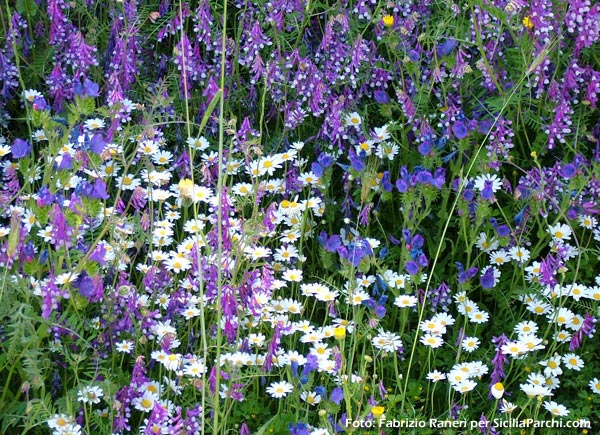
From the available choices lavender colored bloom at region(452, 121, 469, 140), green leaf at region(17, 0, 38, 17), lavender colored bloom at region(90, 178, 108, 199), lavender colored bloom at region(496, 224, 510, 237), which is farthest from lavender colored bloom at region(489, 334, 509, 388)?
green leaf at region(17, 0, 38, 17)

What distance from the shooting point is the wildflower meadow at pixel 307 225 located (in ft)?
7.19

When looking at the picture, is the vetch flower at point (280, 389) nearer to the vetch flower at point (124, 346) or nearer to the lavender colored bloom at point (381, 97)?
the vetch flower at point (124, 346)

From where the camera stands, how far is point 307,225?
2.78m

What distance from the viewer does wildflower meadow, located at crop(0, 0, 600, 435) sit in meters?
2.19

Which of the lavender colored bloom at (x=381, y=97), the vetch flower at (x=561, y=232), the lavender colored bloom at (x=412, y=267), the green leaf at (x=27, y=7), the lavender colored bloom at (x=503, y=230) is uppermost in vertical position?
the green leaf at (x=27, y=7)

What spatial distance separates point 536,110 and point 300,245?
92 centimetres

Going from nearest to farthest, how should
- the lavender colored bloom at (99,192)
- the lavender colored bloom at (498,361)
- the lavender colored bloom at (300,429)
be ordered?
the lavender colored bloom at (300,429)
the lavender colored bloom at (99,192)
the lavender colored bloom at (498,361)

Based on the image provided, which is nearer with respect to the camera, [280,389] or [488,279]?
[280,389]

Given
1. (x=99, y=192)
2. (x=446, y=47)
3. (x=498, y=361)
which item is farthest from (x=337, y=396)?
(x=446, y=47)

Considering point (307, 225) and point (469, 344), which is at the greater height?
point (307, 225)

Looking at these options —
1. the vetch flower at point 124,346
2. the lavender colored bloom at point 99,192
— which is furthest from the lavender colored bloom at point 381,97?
the vetch flower at point 124,346

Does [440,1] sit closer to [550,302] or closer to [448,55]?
[448,55]

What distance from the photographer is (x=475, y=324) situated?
2602mm

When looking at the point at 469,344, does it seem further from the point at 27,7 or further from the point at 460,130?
the point at 27,7
